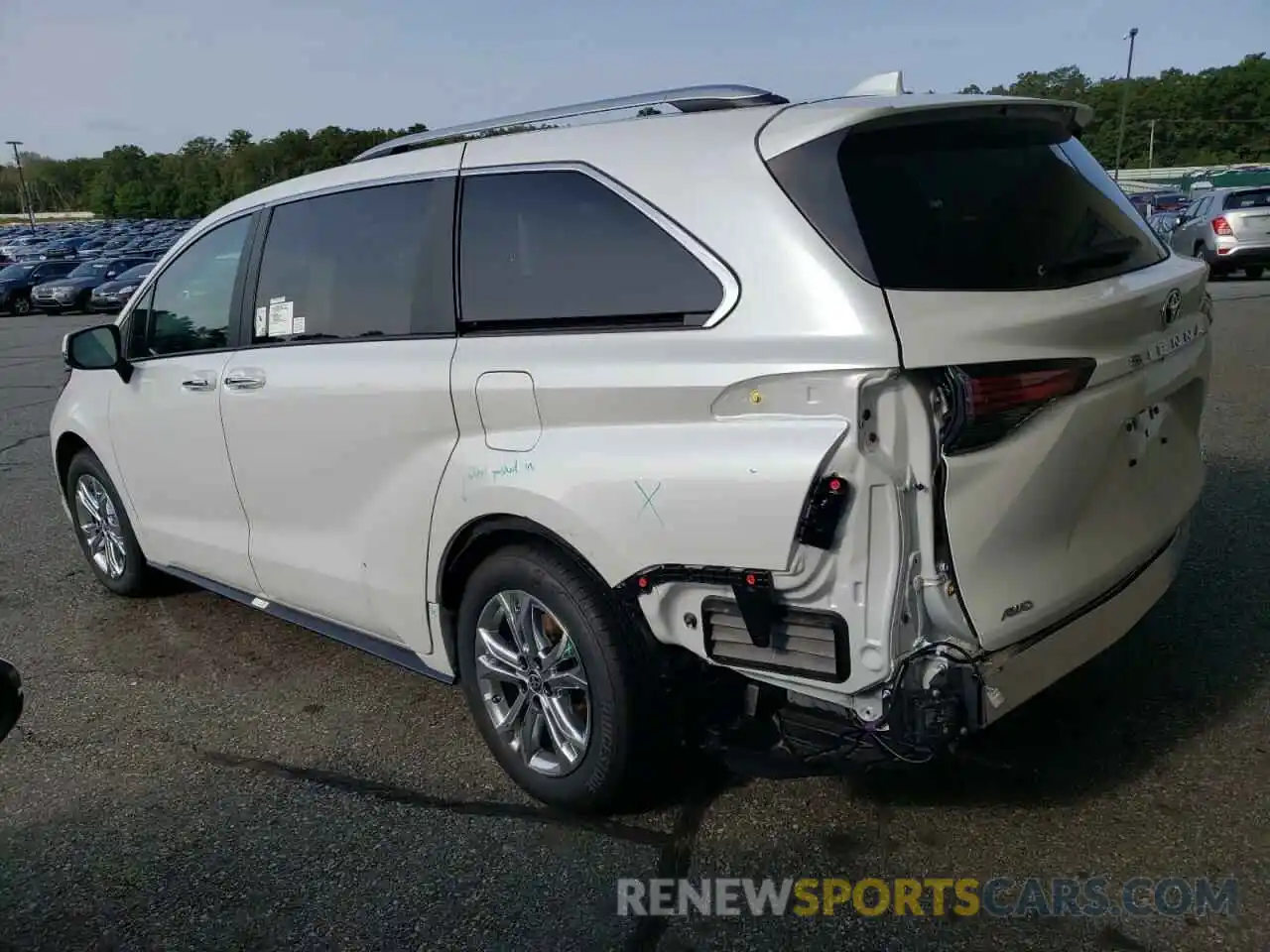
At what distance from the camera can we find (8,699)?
2.52 metres

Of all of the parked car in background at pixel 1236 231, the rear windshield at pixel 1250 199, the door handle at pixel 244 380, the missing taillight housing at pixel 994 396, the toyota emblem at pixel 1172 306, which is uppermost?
the toyota emblem at pixel 1172 306

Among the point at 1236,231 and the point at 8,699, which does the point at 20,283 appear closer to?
the point at 1236,231

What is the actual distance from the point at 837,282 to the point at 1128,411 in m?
0.92

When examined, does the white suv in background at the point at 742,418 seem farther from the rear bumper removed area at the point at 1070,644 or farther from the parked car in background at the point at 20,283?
the parked car in background at the point at 20,283

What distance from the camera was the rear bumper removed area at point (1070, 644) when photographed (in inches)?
105

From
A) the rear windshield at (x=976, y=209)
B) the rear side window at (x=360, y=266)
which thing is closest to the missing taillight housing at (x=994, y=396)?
the rear windshield at (x=976, y=209)

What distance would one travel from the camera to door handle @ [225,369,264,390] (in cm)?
404

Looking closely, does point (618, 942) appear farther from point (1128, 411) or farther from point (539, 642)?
point (1128, 411)

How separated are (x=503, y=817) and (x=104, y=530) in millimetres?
3215

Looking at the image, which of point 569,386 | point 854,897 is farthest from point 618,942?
point 569,386

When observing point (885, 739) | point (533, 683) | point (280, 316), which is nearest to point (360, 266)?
point (280, 316)

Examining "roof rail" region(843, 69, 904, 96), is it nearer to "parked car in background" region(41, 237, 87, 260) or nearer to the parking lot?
the parking lot

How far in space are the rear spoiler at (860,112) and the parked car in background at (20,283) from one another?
108 ft

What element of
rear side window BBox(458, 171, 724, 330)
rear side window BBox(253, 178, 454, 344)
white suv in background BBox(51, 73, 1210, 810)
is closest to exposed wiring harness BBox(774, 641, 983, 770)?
white suv in background BBox(51, 73, 1210, 810)
